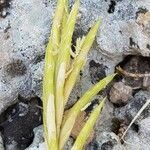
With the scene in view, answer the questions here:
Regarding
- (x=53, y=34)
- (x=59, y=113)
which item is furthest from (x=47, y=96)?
(x=53, y=34)

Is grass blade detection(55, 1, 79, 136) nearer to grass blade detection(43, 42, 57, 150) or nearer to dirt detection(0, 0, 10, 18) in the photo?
grass blade detection(43, 42, 57, 150)

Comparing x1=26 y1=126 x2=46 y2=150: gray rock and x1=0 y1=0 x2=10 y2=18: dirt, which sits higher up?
x1=0 y1=0 x2=10 y2=18: dirt

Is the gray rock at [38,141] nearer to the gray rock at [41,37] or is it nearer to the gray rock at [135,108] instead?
the gray rock at [41,37]

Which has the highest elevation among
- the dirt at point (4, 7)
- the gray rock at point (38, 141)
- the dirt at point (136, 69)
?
the dirt at point (4, 7)

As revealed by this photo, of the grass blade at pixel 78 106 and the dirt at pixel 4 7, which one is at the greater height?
the dirt at pixel 4 7

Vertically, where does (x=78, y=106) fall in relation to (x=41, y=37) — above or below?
below

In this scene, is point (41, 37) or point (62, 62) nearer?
point (62, 62)

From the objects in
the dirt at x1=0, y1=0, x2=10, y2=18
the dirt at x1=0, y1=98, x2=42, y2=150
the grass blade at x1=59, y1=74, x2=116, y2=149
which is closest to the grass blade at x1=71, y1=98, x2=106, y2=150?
the grass blade at x1=59, y1=74, x2=116, y2=149

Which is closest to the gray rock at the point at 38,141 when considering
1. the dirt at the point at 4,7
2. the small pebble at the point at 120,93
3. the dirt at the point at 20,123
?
the dirt at the point at 20,123

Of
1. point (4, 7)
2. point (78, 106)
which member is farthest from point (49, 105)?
point (4, 7)

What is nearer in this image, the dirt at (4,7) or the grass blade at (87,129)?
the grass blade at (87,129)

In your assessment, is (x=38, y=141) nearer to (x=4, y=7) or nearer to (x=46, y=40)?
(x=46, y=40)
